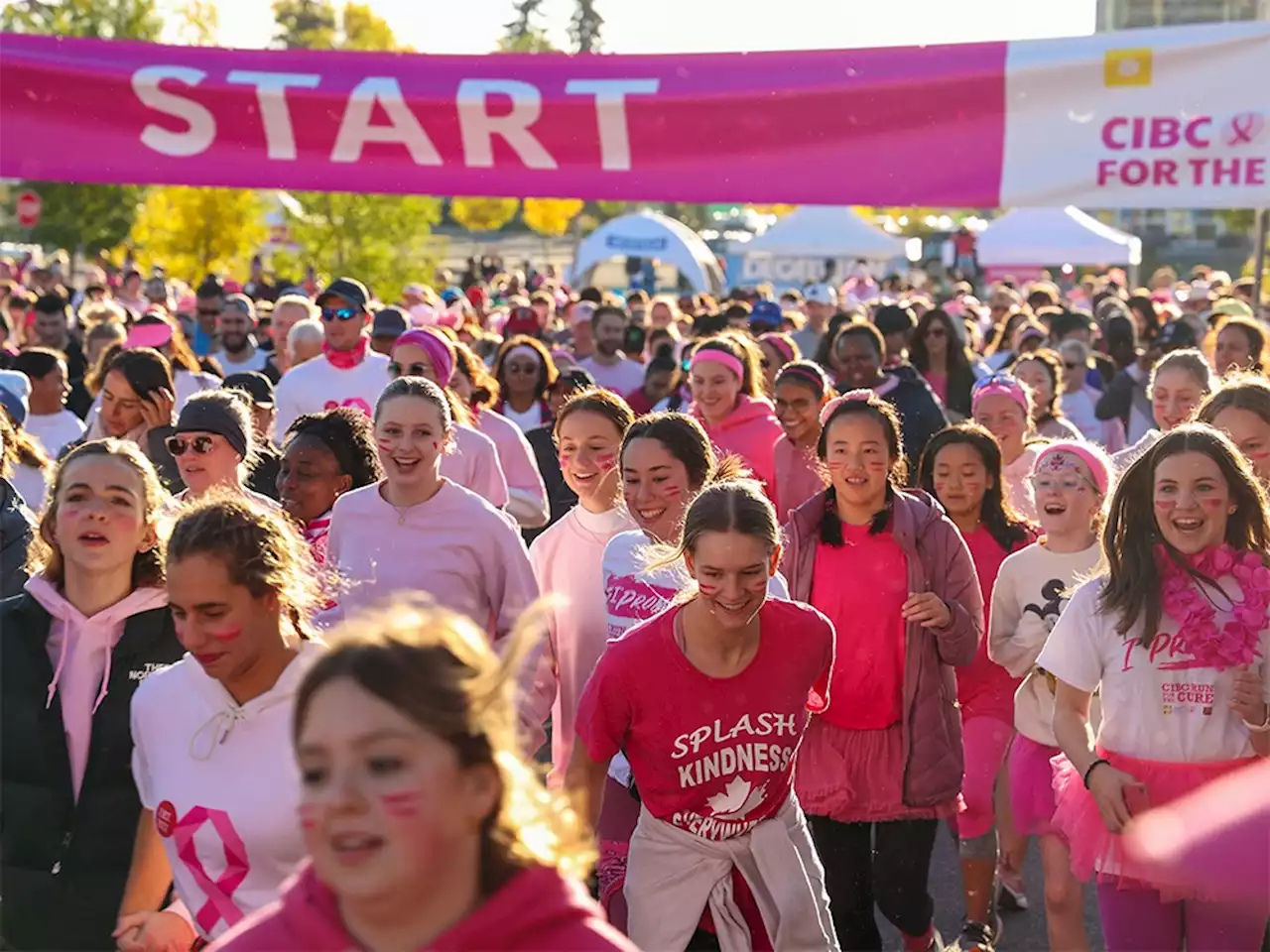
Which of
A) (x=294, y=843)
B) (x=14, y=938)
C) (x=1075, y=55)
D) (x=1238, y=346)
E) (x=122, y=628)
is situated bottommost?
(x=14, y=938)

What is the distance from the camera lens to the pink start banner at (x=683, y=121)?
6441 millimetres

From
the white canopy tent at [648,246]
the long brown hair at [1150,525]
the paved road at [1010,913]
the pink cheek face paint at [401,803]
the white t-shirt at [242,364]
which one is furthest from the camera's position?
the white canopy tent at [648,246]

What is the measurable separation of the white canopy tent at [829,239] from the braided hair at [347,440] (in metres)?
37.2

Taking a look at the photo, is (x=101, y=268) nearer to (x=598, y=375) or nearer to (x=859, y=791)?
(x=598, y=375)

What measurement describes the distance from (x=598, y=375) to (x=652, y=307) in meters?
5.02

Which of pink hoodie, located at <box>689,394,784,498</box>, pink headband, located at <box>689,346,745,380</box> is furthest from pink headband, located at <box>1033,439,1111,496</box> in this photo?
pink headband, located at <box>689,346,745,380</box>

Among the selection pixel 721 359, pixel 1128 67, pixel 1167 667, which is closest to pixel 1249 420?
pixel 1128 67

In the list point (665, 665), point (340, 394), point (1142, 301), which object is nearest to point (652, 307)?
point (1142, 301)

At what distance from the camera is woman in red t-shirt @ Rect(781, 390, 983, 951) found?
594 cm

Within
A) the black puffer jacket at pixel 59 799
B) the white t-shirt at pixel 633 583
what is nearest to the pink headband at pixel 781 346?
the white t-shirt at pixel 633 583

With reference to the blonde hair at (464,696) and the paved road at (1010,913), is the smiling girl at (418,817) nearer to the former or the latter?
the blonde hair at (464,696)

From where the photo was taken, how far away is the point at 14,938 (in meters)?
4.53

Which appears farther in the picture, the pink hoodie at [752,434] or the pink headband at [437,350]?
the pink headband at [437,350]

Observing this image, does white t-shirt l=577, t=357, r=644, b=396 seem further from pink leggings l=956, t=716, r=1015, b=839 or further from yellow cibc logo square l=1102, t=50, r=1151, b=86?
yellow cibc logo square l=1102, t=50, r=1151, b=86
